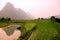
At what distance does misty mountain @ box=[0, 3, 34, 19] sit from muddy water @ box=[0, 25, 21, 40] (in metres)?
0.16

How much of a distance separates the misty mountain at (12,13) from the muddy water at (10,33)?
16 centimetres

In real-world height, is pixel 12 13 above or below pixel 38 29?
above

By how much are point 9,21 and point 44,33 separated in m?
0.50

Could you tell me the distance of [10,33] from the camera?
6.32ft

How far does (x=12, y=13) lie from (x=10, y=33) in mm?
281

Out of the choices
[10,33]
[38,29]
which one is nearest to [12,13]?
[10,33]

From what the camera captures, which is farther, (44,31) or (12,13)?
(12,13)

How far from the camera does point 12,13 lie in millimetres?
2004

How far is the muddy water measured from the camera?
1.87m

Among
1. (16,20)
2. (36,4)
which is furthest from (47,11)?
(16,20)

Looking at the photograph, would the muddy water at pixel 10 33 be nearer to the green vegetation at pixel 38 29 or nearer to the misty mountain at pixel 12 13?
the green vegetation at pixel 38 29

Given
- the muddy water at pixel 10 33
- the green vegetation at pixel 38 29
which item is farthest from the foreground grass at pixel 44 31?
the muddy water at pixel 10 33

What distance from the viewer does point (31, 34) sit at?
1.87 meters

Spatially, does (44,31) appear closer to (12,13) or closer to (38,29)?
(38,29)
